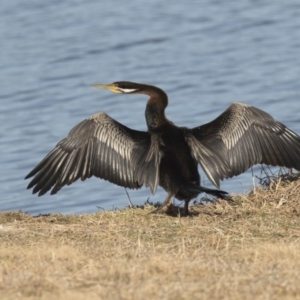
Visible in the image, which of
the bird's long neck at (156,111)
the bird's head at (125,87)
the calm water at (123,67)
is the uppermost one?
the bird's head at (125,87)

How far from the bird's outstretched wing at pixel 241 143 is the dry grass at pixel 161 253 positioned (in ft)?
1.09

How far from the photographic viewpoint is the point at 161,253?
657 centimetres

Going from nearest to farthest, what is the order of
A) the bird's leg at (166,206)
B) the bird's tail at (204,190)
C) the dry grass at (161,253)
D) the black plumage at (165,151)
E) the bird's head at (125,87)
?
the dry grass at (161,253) < the bird's tail at (204,190) < the bird's leg at (166,206) < the black plumage at (165,151) < the bird's head at (125,87)

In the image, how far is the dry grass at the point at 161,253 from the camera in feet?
17.4

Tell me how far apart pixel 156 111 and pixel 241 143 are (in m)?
0.85

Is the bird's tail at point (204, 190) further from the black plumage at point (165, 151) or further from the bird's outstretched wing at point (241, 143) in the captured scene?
the bird's outstretched wing at point (241, 143)

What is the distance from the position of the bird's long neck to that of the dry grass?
86 cm

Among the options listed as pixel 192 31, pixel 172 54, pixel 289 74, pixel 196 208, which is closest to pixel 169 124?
pixel 196 208

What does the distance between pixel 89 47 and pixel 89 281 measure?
601 inches

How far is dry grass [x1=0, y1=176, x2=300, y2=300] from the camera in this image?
532 centimetres

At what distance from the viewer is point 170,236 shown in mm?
7266

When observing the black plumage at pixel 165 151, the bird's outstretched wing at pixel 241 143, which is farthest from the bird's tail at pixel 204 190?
the bird's outstretched wing at pixel 241 143

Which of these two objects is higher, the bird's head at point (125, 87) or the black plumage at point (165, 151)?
the bird's head at point (125, 87)

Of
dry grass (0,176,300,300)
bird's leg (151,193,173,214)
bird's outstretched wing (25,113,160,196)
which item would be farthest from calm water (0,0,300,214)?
dry grass (0,176,300,300)
